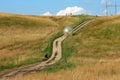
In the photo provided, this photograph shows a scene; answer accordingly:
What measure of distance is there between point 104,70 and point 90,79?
25.6ft

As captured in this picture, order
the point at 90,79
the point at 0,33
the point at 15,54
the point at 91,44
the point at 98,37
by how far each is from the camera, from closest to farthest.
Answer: the point at 90,79 → the point at 15,54 → the point at 91,44 → the point at 98,37 → the point at 0,33

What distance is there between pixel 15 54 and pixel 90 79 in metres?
48.4

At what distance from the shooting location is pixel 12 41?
87.6 meters

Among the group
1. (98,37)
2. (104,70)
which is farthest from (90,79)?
(98,37)

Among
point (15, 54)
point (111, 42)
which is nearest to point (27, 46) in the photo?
point (15, 54)

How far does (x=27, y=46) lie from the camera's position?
77.9 meters

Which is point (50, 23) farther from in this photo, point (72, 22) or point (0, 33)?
point (0, 33)

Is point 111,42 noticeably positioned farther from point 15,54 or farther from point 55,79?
point 55,79

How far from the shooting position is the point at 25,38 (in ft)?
302

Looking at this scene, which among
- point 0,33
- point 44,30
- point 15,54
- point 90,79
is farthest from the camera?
point 44,30

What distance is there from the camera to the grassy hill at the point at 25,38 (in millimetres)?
62594

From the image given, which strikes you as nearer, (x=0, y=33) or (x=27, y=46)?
(x=27, y=46)

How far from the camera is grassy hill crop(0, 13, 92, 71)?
6259 centimetres

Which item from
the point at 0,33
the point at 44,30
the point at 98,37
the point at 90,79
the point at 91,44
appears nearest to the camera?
the point at 90,79
